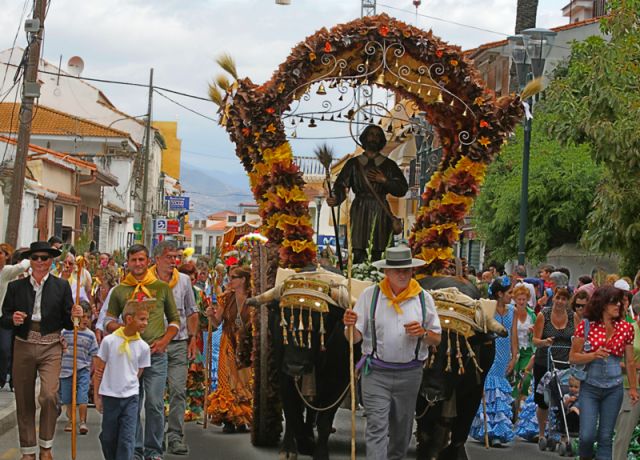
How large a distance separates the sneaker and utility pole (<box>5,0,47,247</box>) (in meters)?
10.5

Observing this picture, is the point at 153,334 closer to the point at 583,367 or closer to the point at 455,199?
the point at 455,199

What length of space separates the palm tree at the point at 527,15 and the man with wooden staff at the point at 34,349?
20.3 meters

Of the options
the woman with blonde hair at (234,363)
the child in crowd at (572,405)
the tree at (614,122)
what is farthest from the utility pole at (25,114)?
the child in crowd at (572,405)

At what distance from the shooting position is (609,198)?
21.0m

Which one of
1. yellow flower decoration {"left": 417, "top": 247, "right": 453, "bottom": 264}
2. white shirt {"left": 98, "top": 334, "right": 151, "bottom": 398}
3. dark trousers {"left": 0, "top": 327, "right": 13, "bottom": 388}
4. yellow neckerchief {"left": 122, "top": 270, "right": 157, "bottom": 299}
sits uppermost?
yellow flower decoration {"left": 417, "top": 247, "right": 453, "bottom": 264}

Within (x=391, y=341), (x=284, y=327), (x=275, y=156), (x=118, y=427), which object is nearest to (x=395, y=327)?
(x=391, y=341)

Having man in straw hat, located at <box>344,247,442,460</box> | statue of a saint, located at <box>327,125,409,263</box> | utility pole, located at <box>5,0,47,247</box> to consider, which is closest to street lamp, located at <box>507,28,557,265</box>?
statue of a saint, located at <box>327,125,409,263</box>

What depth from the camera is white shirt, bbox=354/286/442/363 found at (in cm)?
864

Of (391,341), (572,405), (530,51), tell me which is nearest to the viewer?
(391,341)

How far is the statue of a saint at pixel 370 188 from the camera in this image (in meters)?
11.4

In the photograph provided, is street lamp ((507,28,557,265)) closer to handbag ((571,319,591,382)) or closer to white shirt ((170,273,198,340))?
handbag ((571,319,591,382))

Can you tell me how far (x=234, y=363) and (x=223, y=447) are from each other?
140 cm

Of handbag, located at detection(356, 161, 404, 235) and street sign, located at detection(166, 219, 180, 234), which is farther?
street sign, located at detection(166, 219, 180, 234)

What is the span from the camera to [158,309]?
10195 millimetres
